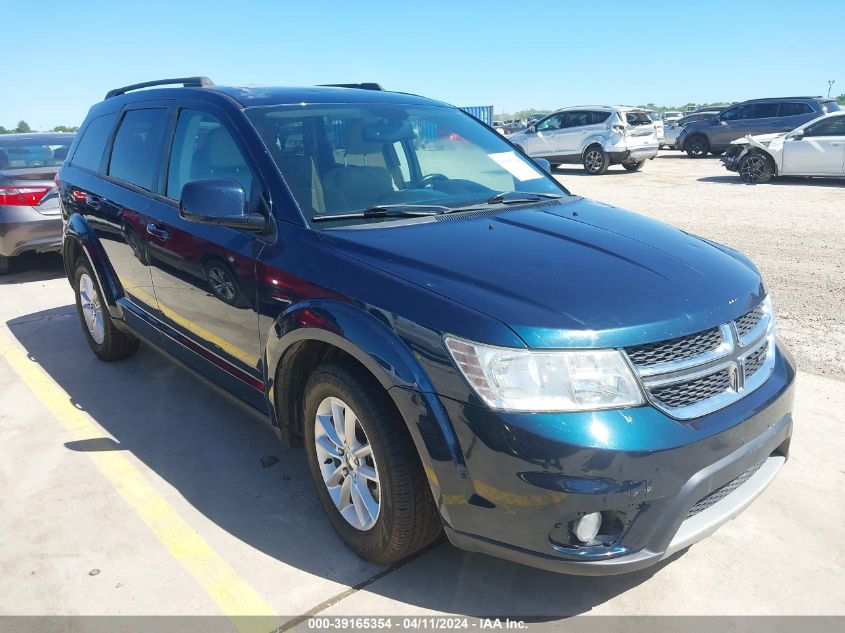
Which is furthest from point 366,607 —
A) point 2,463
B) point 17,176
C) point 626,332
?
point 17,176

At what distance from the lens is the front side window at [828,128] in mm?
13781

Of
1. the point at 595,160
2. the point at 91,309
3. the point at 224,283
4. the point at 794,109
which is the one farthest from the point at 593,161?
the point at 224,283

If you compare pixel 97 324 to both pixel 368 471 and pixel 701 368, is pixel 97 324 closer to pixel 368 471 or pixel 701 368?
pixel 368 471

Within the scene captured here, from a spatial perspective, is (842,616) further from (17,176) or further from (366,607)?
(17,176)

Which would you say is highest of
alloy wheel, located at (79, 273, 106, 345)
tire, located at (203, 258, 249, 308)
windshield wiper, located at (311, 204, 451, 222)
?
windshield wiper, located at (311, 204, 451, 222)

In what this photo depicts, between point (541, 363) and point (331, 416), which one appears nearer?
point (541, 363)

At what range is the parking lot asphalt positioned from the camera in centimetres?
254

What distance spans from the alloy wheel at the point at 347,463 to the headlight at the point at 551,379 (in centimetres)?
61

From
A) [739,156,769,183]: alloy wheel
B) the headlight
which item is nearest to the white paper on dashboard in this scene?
Result: the headlight

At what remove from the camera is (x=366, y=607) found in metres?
2.51

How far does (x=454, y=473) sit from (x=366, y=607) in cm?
71

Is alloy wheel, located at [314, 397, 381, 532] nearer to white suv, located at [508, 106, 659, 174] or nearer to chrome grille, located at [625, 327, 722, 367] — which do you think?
chrome grille, located at [625, 327, 722, 367]

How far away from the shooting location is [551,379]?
6.86ft

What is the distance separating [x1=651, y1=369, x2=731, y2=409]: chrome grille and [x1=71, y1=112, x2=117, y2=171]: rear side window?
12.9 feet
